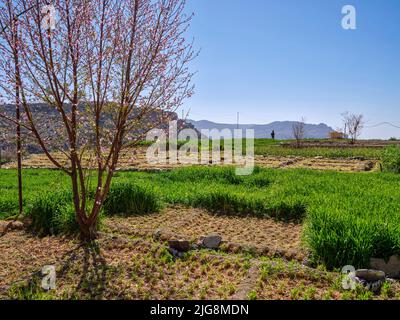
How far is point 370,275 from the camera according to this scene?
4055mm

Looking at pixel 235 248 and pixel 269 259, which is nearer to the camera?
pixel 269 259

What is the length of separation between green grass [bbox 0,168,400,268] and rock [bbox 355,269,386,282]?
444mm

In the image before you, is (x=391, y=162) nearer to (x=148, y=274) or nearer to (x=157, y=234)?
(x=157, y=234)

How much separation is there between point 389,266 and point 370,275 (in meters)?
0.59

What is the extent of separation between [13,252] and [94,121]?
208cm

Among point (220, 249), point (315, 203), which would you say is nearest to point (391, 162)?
point (315, 203)

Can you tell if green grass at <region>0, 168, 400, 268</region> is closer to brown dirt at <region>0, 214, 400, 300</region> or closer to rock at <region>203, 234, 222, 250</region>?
brown dirt at <region>0, 214, 400, 300</region>

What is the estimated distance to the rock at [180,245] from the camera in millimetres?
5070

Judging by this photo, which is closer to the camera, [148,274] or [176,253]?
[148,274]
